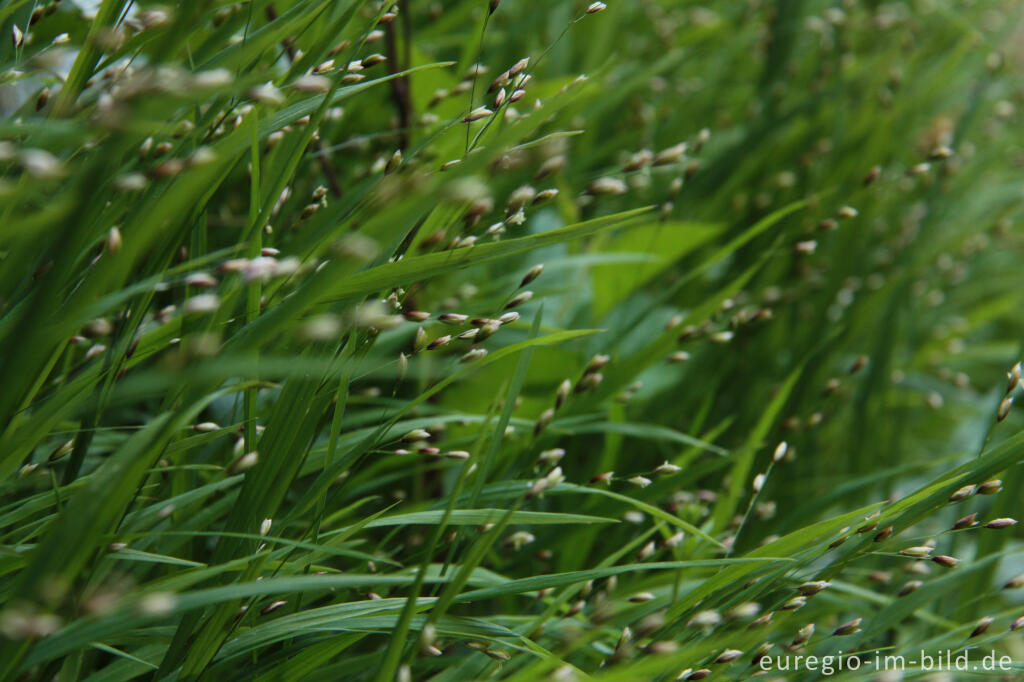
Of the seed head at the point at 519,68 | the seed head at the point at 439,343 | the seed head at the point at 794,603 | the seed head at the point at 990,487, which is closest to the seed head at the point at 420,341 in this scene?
the seed head at the point at 439,343

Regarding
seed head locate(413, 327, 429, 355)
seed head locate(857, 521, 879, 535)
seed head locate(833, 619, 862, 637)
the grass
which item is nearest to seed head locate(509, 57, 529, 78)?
the grass

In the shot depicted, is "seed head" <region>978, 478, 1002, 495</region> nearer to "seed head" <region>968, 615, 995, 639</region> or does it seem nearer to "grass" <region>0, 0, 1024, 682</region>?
"grass" <region>0, 0, 1024, 682</region>

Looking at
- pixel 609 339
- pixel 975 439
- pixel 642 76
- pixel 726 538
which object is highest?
pixel 642 76

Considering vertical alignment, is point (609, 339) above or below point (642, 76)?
below

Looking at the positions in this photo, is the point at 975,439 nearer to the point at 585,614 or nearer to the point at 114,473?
the point at 585,614

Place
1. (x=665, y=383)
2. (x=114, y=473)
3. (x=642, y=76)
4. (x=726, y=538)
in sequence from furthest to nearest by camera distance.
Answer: (x=642, y=76) < (x=665, y=383) < (x=726, y=538) < (x=114, y=473)

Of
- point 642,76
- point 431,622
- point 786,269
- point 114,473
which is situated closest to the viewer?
point 114,473

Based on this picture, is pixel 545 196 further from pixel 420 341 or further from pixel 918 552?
pixel 918 552

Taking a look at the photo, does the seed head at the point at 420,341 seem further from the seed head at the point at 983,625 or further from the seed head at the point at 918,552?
the seed head at the point at 983,625

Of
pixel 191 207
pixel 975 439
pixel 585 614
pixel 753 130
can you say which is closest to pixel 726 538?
pixel 585 614
